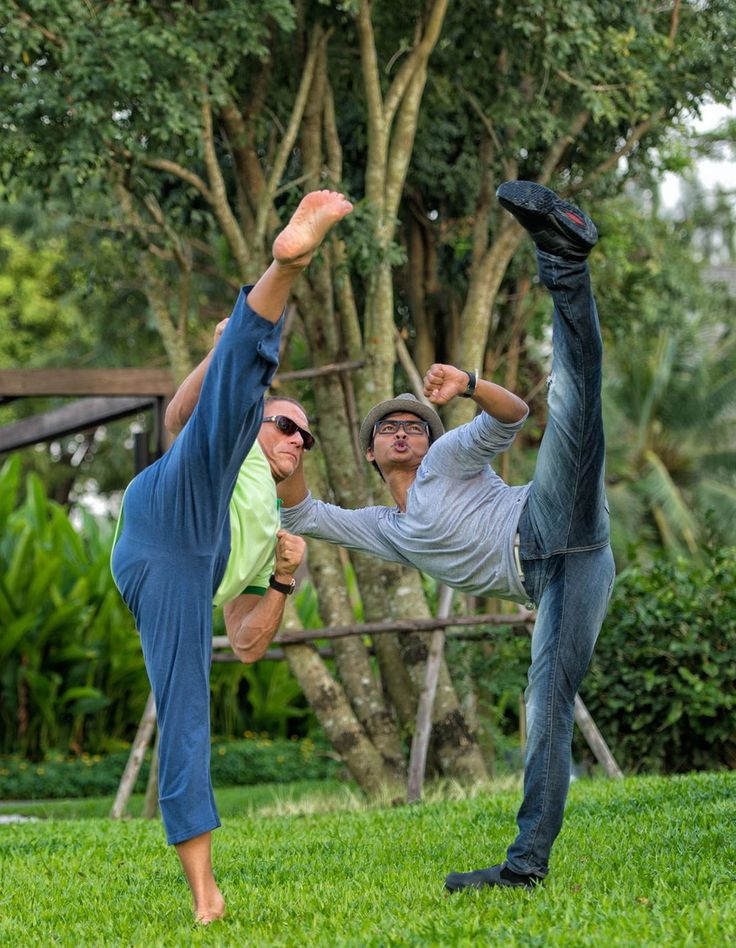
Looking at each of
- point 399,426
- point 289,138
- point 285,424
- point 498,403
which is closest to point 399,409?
point 399,426

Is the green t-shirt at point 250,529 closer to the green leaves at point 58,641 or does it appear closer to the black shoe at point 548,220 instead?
the black shoe at point 548,220

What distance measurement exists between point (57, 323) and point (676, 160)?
52.1 ft

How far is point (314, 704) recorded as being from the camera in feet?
28.0

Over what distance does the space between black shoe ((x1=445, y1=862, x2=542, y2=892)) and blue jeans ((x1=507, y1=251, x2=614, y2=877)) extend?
3cm

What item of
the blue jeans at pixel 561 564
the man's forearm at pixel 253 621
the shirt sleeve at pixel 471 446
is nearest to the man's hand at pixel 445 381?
the shirt sleeve at pixel 471 446

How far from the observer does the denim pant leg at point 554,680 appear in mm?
4148

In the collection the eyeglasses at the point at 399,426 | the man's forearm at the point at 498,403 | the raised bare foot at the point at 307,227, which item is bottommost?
the eyeglasses at the point at 399,426

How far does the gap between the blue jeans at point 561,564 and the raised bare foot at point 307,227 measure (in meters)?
0.75

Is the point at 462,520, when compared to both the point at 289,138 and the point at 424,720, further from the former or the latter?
the point at 289,138

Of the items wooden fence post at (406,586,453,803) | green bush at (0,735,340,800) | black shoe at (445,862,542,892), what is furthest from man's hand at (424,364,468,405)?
green bush at (0,735,340,800)

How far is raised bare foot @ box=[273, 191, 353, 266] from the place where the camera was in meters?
3.61

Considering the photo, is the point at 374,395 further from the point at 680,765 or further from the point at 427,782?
the point at 680,765

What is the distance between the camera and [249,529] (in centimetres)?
436

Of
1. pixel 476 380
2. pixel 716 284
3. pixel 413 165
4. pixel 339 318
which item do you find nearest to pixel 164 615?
pixel 476 380
